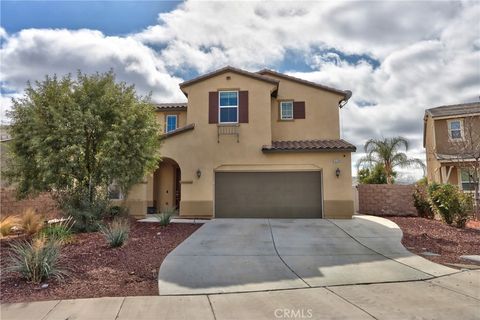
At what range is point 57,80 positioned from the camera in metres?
12.0

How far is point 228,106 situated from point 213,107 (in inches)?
31.1

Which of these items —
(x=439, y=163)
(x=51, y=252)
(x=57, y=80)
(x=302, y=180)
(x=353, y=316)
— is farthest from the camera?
(x=439, y=163)

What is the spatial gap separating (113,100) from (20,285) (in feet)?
25.0

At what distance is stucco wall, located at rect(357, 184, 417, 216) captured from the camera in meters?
17.9

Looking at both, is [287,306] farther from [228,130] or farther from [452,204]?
[452,204]

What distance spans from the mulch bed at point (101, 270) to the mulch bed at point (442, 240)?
728cm

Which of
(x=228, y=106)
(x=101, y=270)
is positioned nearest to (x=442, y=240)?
(x=101, y=270)

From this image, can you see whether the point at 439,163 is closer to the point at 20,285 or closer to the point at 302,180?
the point at 302,180

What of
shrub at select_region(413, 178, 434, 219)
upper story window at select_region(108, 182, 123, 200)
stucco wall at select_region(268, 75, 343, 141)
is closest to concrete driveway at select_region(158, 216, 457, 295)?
upper story window at select_region(108, 182, 123, 200)

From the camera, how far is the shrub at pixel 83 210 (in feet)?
38.3

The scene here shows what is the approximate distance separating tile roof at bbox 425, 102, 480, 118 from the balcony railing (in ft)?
57.7

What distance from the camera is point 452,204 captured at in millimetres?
14062

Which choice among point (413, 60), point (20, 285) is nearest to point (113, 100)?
point (20, 285)

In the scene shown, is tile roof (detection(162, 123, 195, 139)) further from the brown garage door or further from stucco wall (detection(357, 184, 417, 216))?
stucco wall (detection(357, 184, 417, 216))
